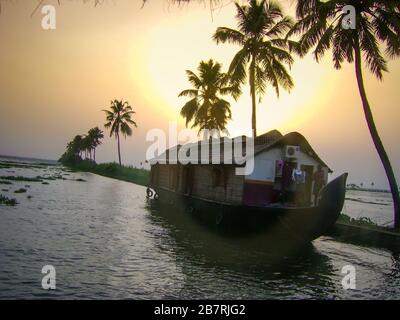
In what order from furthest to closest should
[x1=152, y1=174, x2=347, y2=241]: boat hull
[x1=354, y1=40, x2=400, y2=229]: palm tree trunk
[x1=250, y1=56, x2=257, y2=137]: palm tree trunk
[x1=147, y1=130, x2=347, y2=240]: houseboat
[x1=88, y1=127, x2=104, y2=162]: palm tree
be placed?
[x1=88, y1=127, x2=104, y2=162]: palm tree → [x1=250, y1=56, x2=257, y2=137]: palm tree trunk → [x1=354, y1=40, x2=400, y2=229]: palm tree trunk → [x1=147, y1=130, x2=347, y2=240]: houseboat → [x1=152, y1=174, x2=347, y2=241]: boat hull

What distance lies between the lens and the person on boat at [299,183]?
53.4 ft

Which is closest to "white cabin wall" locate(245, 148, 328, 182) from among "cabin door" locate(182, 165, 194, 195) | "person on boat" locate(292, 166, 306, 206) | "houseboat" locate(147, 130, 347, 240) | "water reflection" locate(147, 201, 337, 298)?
"houseboat" locate(147, 130, 347, 240)

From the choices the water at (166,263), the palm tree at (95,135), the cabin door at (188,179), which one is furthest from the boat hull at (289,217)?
the palm tree at (95,135)

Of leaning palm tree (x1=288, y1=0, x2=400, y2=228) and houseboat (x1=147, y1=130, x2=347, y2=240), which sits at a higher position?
leaning palm tree (x1=288, y1=0, x2=400, y2=228)

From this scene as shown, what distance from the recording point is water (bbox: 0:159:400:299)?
903 cm

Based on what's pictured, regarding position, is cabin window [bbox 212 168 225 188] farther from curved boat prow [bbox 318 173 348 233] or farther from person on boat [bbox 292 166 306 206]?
curved boat prow [bbox 318 173 348 233]

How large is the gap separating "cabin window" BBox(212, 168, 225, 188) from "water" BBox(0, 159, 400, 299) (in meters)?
2.37

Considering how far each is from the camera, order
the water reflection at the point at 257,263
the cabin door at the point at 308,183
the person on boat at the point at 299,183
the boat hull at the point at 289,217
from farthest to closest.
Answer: the cabin door at the point at 308,183 → the person on boat at the point at 299,183 → the boat hull at the point at 289,217 → the water reflection at the point at 257,263

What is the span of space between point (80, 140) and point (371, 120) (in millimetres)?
106323

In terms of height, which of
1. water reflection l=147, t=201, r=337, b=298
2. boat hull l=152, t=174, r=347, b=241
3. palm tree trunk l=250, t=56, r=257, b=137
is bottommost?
water reflection l=147, t=201, r=337, b=298

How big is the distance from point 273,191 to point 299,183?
51.1 inches

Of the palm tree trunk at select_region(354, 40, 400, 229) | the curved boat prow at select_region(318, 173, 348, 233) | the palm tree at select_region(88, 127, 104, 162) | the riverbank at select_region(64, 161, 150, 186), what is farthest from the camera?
the palm tree at select_region(88, 127, 104, 162)

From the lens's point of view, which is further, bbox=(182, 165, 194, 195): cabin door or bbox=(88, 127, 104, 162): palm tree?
bbox=(88, 127, 104, 162): palm tree

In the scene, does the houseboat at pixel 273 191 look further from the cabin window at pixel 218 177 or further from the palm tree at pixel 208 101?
A: the palm tree at pixel 208 101
